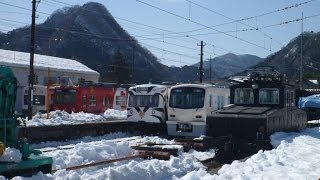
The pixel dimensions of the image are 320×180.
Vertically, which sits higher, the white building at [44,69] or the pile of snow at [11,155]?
the white building at [44,69]

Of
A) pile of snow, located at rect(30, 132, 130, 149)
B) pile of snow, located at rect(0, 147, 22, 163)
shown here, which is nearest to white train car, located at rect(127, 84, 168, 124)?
pile of snow, located at rect(30, 132, 130, 149)

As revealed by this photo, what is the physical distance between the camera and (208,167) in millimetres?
13484

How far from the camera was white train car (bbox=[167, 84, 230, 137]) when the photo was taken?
21547 millimetres

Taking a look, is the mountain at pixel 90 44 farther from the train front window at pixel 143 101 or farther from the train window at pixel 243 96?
the train window at pixel 243 96

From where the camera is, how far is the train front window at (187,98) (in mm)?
21688

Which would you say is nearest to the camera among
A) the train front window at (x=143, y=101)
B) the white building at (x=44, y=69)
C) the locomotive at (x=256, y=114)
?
the locomotive at (x=256, y=114)

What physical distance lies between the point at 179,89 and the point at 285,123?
22.3 feet

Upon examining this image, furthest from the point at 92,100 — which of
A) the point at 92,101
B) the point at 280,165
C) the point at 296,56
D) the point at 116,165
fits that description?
the point at 296,56

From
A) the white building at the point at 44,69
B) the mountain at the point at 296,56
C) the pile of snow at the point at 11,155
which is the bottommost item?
the pile of snow at the point at 11,155

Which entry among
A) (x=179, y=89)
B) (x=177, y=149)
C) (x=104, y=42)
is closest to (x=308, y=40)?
(x=104, y=42)

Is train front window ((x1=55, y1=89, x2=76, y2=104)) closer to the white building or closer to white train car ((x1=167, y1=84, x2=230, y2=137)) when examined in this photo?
the white building

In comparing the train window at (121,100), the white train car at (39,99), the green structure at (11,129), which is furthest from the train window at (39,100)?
the green structure at (11,129)

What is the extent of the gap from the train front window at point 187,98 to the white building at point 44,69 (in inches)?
948

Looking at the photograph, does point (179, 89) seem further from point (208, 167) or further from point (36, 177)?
point (36, 177)
